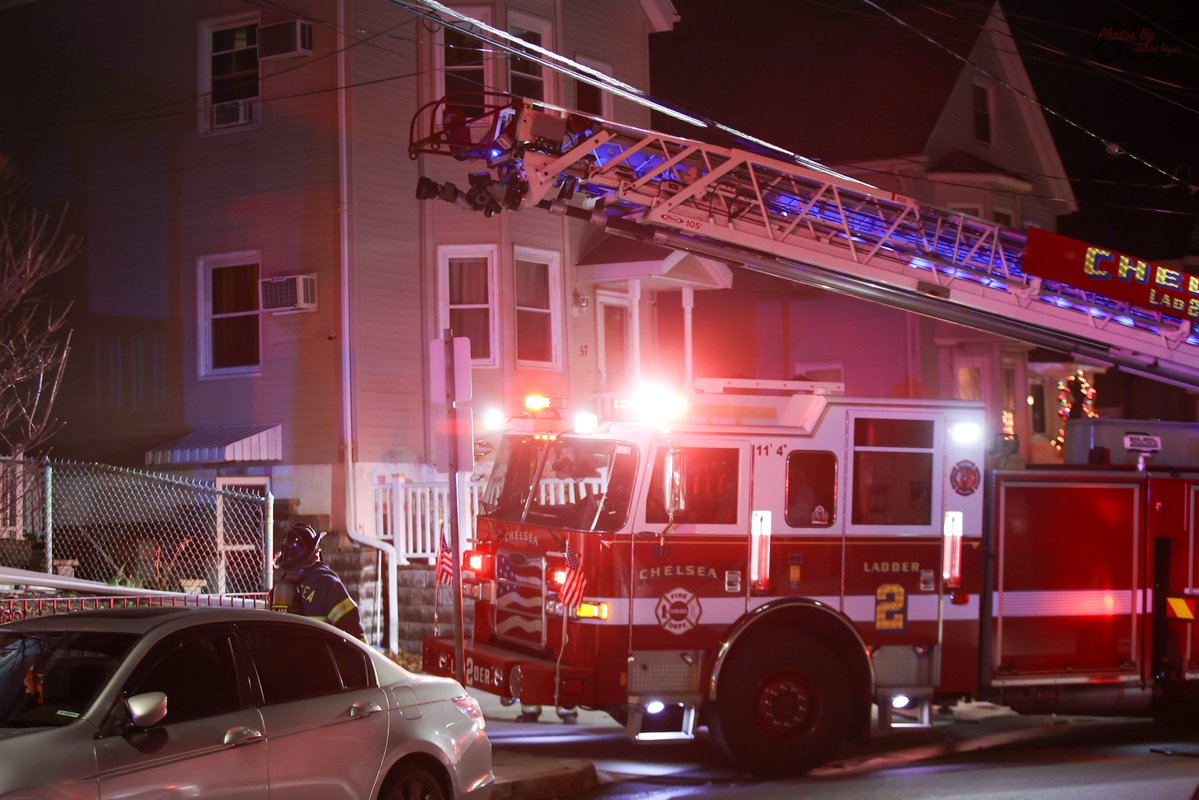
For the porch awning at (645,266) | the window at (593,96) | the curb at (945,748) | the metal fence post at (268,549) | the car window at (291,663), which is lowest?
the curb at (945,748)

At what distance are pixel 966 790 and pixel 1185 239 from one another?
2450 centimetres

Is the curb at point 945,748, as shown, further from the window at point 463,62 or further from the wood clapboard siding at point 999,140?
the wood clapboard siding at point 999,140

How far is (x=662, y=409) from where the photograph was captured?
9398 mm

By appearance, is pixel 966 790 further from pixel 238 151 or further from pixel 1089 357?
pixel 238 151

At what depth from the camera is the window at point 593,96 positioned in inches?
726

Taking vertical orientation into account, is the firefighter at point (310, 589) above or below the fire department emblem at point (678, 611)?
above

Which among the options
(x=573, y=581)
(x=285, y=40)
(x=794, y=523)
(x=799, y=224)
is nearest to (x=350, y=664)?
(x=573, y=581)

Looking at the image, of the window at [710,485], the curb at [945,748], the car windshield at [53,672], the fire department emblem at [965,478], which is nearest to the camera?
the car windshield at [53,672]

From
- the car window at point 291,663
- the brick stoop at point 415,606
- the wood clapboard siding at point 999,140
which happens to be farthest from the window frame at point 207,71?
the wood clapboard siding at point 999,140

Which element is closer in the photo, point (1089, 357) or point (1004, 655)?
point (1004, 655)

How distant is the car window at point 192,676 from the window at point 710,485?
3978 millimetres

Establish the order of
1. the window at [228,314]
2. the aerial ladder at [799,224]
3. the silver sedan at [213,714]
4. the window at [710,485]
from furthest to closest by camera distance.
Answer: the window at [228,314] < the aerial ladder at [799,224] < the window at [710,485] < the silver sedan at [213,714]

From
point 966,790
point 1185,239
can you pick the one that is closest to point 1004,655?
point 966,790

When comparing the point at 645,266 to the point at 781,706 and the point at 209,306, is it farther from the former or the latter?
the point at 781,706
